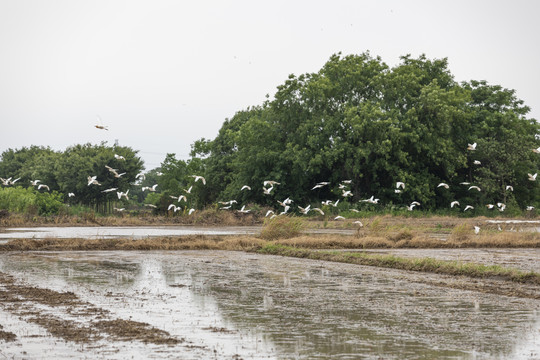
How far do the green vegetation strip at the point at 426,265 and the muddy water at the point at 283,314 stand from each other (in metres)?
0.85

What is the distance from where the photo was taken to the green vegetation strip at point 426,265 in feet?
50.0

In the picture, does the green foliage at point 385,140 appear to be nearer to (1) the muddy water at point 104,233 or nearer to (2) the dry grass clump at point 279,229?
(1) the muddy water at point 104,233

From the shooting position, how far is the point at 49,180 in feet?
247

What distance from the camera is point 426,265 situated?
1758 centimetres

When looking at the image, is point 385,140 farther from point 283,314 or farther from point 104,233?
point 283,314

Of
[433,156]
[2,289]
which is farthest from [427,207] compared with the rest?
[2,289]

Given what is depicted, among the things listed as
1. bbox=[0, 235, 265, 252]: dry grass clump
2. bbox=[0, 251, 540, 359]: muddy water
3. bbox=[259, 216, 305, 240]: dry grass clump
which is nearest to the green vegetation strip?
bbox=[0, 251, 540, 359]: muddy water

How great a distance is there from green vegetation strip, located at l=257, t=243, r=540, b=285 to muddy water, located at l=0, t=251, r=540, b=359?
85 cm

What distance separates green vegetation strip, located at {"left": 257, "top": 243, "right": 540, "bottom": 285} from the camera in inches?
600

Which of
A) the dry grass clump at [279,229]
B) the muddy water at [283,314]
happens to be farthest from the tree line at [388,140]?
the muddy water at [283,314]

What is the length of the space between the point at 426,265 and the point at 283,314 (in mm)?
7827

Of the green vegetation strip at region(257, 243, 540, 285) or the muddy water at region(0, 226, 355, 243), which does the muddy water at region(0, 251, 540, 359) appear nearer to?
the green vegetation strip at region(257, 243, 540, 285)

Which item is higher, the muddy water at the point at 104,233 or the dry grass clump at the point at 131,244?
the muddy water at the point at 104,233

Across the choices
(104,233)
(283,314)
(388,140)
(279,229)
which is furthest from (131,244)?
(388,140)
